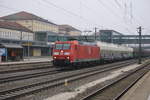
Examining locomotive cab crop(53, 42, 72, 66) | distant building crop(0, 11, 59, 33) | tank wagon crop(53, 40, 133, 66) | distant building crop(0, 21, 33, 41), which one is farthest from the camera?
distant building crop(0, 11, 59, 33)

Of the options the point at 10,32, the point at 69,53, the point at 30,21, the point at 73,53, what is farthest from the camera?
the point at 30,21

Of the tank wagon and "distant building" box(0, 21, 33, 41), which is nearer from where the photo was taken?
the tank wagon

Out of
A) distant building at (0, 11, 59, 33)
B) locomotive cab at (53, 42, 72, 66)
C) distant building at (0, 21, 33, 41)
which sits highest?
distant building at (0, 11, 59, 33)

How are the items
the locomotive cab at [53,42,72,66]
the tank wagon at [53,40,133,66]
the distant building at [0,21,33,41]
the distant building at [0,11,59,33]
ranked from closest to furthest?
1. the locomotive cab at [53,42,72,66]
2. the tank wagon at [53,40,133,66]
3. the distant building at [0,21,33,41]
4. the distant building at [0,11,59,33]

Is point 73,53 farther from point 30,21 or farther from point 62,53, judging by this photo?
point 30,21

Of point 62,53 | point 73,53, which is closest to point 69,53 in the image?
point 73,53

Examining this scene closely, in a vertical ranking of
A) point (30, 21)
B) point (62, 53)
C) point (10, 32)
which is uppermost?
point (30, 21)

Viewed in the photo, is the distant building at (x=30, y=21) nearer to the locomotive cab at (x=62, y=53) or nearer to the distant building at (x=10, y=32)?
the distant building at (x=10, y=32)

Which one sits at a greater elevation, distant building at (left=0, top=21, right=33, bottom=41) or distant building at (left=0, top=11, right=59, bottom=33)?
distant building at (left=0, top=11, right=59, bottom=33)

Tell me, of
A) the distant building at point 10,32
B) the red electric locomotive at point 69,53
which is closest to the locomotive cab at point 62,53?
the red electric locomotive at point 69,53

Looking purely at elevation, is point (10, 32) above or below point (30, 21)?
below

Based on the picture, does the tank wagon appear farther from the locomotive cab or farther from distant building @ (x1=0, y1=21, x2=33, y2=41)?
distant building @ (x1=0, y1=21, x2=33, y2=41)

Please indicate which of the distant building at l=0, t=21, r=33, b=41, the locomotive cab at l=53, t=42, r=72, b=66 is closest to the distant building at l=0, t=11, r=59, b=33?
the distant building at l=0, t=21, r=33, b=41

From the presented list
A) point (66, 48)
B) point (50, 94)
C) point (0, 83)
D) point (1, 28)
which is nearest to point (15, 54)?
point (66, 48)
